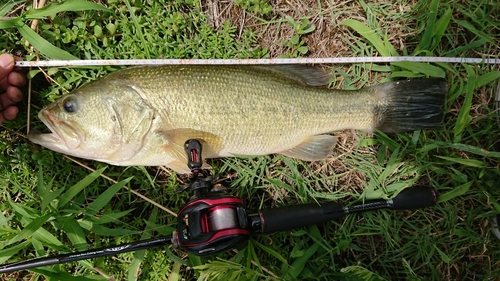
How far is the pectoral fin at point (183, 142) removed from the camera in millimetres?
2580

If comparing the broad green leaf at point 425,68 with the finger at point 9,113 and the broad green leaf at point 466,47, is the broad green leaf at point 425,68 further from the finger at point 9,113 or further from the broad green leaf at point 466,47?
the finger at point 9,113

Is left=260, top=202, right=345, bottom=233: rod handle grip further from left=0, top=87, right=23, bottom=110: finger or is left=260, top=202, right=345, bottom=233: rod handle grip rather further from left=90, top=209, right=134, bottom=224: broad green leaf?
left=0, top=87, right=23, bottom=110: finger

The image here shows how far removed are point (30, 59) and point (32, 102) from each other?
1.11ft

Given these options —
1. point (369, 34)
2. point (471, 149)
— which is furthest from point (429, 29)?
point (471, 149)

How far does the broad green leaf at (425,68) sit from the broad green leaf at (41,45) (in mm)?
2635

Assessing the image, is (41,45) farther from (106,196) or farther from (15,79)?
(106,196)

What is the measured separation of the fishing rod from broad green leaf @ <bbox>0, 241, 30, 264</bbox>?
0.25 m

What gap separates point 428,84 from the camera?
2789 millimetres

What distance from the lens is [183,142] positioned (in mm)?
2588

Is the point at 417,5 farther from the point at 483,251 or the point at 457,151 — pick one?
the point at 483,251

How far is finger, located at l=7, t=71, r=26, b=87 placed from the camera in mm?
2881

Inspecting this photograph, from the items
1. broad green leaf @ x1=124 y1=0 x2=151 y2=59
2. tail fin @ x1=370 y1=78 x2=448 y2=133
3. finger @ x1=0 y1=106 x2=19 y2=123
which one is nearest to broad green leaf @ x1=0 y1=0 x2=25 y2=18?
finger @ x1=0 y1=106 x2=19 y2=123

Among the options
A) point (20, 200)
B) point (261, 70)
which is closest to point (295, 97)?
point (261, 70)

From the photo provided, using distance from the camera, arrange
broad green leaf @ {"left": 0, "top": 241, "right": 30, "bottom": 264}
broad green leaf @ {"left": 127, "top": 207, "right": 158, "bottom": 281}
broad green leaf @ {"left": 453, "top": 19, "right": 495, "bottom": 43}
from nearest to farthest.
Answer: broad green leaf @ {"left": 0, "top": 241, "right": 30, "bottom": 264} → broad green leaf @ {"left": 127, "top": 207, "right": 158, "bottom": 281} → broad green leaf @ {"left": 453, "top": 19, "right": 495, "bottom": 43}
